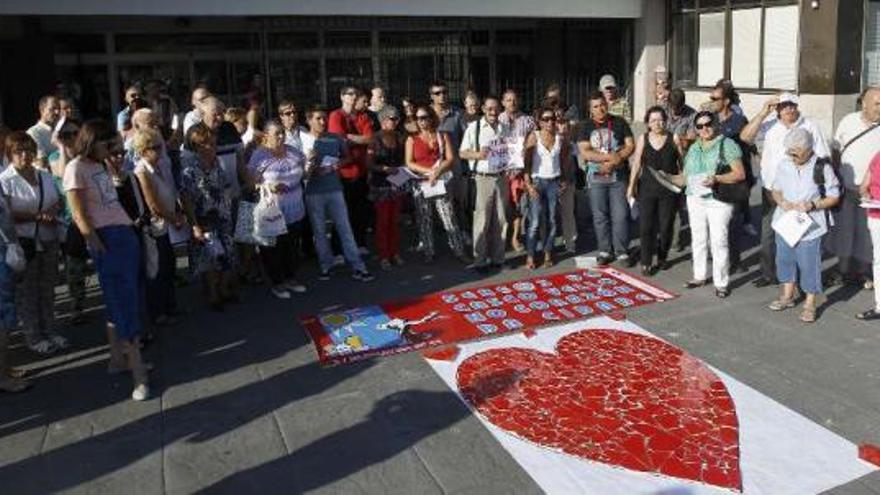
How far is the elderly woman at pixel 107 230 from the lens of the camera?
4738 millimetres

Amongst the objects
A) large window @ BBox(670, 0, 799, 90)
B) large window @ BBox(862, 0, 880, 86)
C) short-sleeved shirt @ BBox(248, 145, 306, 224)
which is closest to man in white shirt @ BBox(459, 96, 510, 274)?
short-sleeved shirt @ BBox(248, 145, 306, 224)

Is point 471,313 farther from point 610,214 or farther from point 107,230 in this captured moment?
point 107,230

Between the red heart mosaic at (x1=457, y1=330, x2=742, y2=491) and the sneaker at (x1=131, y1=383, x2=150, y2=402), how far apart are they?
201 cm

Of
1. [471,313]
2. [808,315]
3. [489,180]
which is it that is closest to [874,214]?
[808,315]

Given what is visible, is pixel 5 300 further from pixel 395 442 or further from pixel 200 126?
pixel 395 442

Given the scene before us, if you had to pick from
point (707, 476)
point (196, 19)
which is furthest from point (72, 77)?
point (707, 476)

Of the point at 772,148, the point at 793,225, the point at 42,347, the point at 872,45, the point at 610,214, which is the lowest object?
the point at 42,347

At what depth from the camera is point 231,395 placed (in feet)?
16.5

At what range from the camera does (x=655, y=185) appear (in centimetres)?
716

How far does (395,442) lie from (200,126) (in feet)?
10.9

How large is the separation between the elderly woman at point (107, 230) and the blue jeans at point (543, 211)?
3855mm

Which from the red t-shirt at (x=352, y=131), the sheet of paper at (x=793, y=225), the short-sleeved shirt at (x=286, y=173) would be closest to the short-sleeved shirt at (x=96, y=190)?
the short-sleeved shirt at (x=286, y=173)

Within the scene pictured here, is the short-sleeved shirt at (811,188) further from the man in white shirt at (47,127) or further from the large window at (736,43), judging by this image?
the large window at (736,43)

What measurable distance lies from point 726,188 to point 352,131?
3643 millimetres
